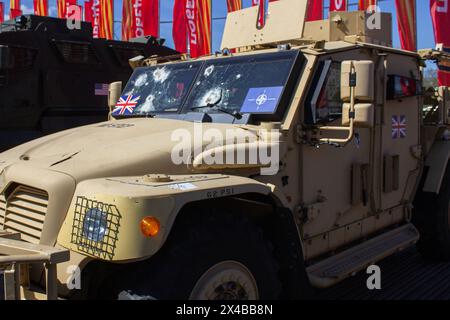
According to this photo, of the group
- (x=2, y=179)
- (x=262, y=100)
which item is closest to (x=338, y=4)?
(x=262, y=100)

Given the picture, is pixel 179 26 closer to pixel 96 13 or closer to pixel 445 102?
pixel 96 13

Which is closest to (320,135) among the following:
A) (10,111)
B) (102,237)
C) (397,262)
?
(102,237)

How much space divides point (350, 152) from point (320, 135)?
574 mm

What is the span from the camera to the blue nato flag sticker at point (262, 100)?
3.71 meters

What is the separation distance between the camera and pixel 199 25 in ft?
54.3

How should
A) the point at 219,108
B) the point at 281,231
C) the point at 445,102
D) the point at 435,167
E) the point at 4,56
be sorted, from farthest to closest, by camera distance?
the point at 4,56, the point at 445,102, the point at 435,167, the point at 219,108, the point at 281,231

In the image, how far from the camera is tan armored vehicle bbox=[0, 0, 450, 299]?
106 inches

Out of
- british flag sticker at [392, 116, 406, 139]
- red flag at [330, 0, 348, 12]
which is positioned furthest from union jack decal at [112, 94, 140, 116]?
red flag at [330, 0, 348, 12]

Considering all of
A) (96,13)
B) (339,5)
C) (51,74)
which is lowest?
(51,74)

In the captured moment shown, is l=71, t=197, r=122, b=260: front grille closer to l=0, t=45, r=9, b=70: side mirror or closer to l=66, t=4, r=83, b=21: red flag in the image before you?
l=0, t=45, r=9, b=70: side mirror

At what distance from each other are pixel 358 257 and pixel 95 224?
96.0 inches

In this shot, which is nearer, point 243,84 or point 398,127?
point 243,84

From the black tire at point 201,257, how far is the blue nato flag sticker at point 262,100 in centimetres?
94
